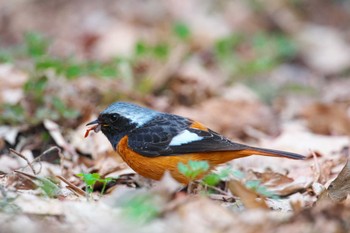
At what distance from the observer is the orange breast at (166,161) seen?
5.41 meters

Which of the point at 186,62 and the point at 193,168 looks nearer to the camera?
the point at 193,168

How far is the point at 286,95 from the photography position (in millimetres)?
10195

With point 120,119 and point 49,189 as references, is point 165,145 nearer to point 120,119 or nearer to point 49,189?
point 120,119

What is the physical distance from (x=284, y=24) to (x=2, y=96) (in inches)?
292

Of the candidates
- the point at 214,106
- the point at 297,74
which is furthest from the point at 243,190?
the point at 297,74

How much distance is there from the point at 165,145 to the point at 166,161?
0.47ft

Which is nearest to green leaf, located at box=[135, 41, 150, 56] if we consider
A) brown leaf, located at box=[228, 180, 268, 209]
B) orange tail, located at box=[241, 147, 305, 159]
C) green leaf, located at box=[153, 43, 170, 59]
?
green leaf, located at box=[153, 43, 170, 59]

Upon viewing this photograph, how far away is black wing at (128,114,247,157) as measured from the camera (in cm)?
541

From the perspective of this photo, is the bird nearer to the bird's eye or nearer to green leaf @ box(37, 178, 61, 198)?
the bird's eye

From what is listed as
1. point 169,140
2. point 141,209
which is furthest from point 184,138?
point 141,209

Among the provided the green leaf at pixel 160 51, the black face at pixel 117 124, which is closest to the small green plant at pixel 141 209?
the black face at pixel 117 124

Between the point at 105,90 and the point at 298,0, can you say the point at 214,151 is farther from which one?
the point at 298,0

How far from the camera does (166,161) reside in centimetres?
543

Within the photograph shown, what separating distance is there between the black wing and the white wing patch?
2cm
